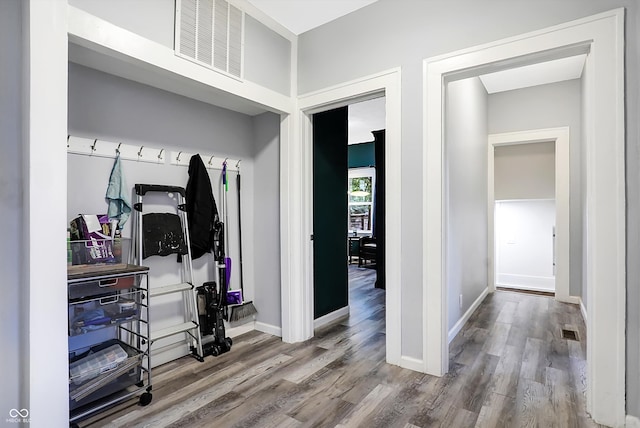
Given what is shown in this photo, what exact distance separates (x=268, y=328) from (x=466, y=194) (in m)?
2.60

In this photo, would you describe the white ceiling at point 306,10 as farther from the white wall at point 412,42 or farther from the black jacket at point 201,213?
the black jacket at point 201,213

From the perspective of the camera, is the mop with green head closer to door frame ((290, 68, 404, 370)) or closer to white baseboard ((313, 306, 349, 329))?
door frame ((290, 68, 404, 370))

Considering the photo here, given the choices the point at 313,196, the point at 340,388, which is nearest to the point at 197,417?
the point at 340,388

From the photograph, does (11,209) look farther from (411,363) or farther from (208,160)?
(411,363)

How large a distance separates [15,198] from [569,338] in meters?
4.30

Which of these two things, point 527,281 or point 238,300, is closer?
point 238,300

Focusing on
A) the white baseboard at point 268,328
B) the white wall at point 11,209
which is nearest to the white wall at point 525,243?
the white baseboard at point 268,328

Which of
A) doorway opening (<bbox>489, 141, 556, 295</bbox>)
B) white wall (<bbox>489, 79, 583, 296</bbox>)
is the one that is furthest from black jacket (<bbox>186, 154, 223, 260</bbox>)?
white wall (<bbox>489, 79, 583, 296</bbox>)

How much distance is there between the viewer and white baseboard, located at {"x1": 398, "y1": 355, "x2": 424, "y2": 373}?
7.86 ft

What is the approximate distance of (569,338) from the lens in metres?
3.09

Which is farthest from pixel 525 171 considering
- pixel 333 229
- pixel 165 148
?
pixel 165 148

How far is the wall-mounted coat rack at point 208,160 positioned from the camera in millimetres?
2743

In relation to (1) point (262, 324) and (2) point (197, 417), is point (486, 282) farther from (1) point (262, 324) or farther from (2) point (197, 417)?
(2) point (197, 417)

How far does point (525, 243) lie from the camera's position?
523 cm
